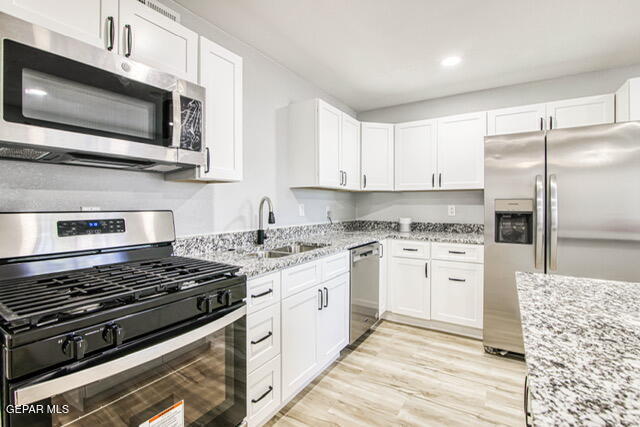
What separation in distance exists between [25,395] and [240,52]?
7.78ft

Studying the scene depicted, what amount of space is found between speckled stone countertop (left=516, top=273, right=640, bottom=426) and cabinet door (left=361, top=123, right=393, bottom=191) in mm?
2526

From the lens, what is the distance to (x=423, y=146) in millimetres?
3488

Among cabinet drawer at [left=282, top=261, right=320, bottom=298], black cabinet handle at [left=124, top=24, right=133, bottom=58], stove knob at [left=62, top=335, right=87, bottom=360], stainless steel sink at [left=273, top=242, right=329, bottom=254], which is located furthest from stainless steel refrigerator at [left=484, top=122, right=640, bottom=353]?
stove knob at [left=62, top=335, right=87, bottom=360]

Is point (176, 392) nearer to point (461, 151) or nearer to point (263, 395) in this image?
point (263, 395)

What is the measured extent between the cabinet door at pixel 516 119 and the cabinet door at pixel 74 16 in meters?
3.15

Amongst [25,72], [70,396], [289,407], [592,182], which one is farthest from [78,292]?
[592,182]

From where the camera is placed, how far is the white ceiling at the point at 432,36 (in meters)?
1.99

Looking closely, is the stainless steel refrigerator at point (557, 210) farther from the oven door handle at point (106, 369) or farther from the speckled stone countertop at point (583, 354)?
the oven door handle at point (106, 369)

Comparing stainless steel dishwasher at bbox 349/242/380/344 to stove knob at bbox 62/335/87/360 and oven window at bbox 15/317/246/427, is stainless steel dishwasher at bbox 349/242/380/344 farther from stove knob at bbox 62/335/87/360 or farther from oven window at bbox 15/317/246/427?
stove knob at bbox 62/335/87/360

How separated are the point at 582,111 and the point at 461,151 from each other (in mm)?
1018

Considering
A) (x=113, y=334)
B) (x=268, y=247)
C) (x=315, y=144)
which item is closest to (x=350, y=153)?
(x=315, y=144)

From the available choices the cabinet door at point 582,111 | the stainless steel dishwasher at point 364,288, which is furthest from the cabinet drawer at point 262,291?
the cabinet door at point 582,111

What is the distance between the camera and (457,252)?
293 cm

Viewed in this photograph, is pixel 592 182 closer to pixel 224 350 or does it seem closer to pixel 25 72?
pixel 224 350
